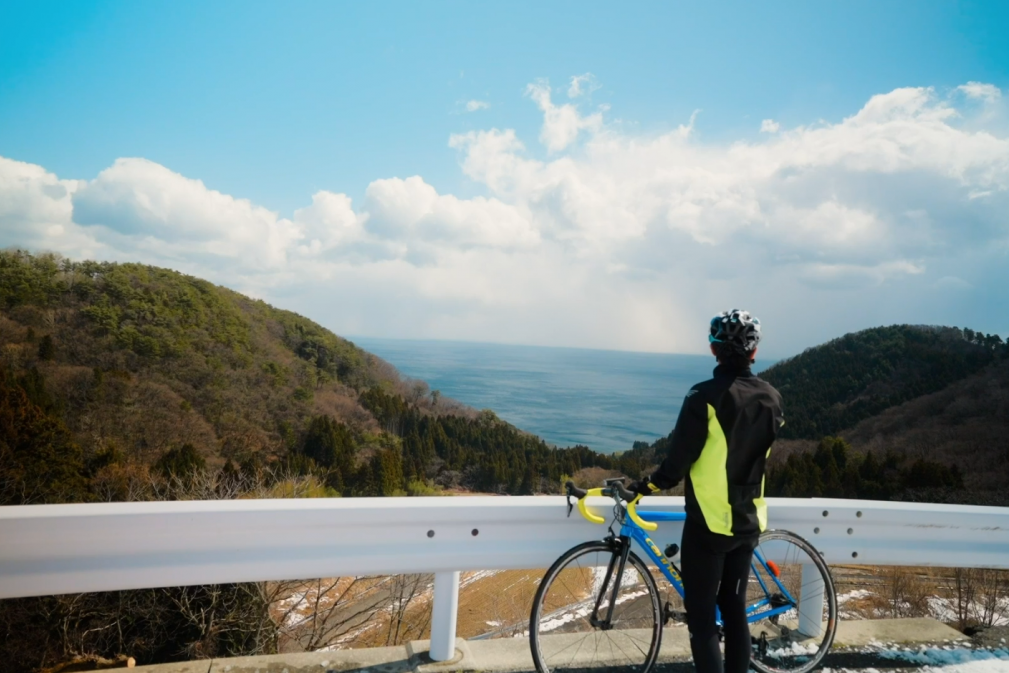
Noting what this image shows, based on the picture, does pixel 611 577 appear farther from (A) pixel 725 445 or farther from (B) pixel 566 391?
(B) pixel 566 391

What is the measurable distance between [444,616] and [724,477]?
57.3 inches

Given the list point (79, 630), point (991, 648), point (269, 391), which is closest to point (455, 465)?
point (269, 391)

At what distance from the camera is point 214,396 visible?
215 feet

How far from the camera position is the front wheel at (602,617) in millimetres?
2893

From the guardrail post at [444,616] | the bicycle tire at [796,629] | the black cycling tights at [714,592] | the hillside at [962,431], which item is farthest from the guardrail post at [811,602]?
the hillside at [962,431]

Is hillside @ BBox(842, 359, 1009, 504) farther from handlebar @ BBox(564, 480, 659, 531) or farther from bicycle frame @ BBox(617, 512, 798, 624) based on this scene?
handlebar @ BBox(564, 480, 659, 531)

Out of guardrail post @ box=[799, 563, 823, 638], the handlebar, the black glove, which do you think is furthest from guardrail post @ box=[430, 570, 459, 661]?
guardrail post @ box=[799, 563, 823, 638]

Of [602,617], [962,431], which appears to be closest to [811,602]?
[602,617]

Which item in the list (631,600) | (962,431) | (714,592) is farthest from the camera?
(962,431)

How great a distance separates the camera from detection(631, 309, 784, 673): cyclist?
8.01 ft

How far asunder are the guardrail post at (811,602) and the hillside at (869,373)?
64.4 metres

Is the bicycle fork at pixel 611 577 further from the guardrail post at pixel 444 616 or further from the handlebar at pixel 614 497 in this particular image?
the guardrail post at pixel 444 616

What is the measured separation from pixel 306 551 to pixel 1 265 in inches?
3538

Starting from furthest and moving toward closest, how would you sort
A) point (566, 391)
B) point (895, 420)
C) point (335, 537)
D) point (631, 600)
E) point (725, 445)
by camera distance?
point (566, 391), point (895, 420), point (631, 600), point (335, 537), point (725, 445)
